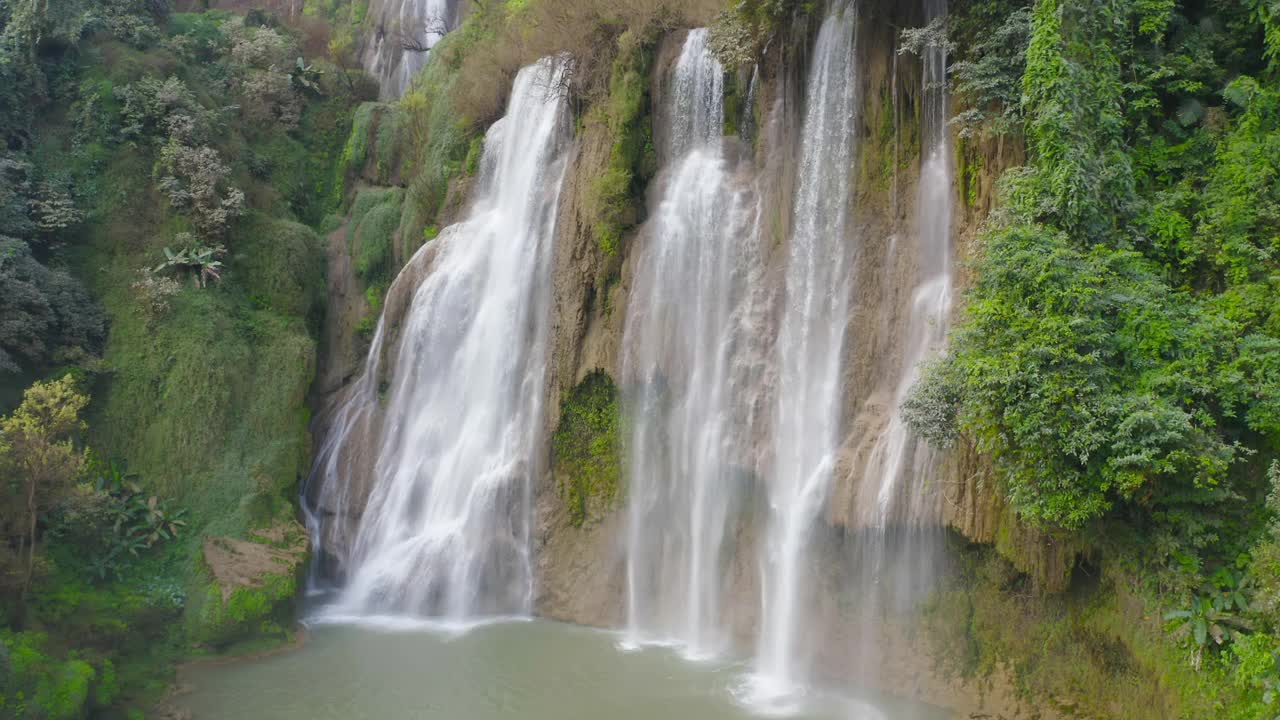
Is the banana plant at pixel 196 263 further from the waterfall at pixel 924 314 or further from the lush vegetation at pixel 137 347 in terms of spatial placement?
the waterfall at pixel 924 314

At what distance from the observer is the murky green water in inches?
502

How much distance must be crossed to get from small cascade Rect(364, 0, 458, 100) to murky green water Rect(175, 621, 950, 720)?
21.8 meters

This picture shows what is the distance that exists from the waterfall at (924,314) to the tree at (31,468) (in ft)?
43.0

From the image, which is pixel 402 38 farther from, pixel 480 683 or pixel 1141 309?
pixel 1141 309

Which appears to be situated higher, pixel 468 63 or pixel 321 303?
pixel 468 63

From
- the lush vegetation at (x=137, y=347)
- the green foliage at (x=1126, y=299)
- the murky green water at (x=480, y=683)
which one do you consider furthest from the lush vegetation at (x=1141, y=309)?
the lush vegetation at (x=137, y=347)

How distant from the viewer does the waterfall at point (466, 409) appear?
58.2ft

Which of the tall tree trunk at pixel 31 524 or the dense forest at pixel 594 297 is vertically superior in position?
the dense forest at pixel 594 297

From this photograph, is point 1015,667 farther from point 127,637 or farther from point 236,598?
point 127,637

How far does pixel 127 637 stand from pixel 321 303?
33.2 ft

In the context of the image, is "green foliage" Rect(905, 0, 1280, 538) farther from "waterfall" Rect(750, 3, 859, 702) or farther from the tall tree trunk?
the tall tree trunk

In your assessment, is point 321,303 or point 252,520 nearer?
point 252,520

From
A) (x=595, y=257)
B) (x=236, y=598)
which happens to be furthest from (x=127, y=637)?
(x=595, y=257)

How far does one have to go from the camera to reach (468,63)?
957 inches
